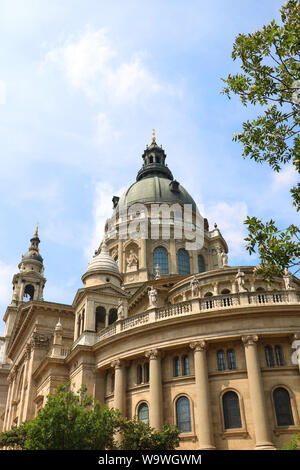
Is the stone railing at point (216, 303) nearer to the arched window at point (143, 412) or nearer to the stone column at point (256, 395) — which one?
the stone column at point (256, 395)

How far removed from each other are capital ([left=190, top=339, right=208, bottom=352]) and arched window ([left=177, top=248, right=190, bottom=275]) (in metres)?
31.8

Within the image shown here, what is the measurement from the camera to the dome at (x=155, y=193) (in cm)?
6556

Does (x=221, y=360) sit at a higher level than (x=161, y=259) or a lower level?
lower

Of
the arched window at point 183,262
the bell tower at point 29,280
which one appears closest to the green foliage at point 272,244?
the arched window at point 183,262

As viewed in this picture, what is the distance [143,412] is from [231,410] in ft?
19.7

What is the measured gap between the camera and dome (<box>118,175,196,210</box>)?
65562 millimetres

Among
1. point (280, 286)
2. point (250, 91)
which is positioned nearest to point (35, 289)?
point (280, 286)

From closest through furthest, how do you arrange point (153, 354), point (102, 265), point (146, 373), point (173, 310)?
point (153, 354) < point (173, 310) < point (146, 373) < point (102, 265)

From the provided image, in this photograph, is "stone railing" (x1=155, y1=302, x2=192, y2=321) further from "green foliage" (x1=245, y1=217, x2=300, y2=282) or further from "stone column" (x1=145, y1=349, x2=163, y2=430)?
"green foliage" (x1=245, y1=217, x2=300, y2=282)

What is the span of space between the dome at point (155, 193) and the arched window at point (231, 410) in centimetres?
4128

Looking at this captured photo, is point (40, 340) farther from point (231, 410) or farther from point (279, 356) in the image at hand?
point (279, 356)

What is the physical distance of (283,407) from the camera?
2492 cm

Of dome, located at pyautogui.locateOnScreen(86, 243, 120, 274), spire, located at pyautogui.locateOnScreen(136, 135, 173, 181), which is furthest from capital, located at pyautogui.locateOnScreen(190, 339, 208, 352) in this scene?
spire, located at pyautogui.locateOnScreen(136, 135, 173, 181)

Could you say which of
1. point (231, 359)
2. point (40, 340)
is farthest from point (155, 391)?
point (40, 340)
